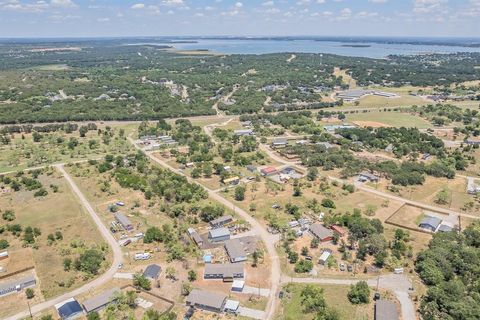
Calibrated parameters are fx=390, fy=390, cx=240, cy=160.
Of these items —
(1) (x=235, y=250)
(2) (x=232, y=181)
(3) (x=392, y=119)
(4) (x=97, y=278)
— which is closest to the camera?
(4) (x=97, y=278)

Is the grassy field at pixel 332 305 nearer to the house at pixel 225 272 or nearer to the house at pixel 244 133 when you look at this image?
the house at pixel 225 272

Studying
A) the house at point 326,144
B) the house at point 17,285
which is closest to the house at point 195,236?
the house at point 17,285

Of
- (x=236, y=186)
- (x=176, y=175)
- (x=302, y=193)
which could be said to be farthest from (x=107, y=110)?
(x=302, y=193)

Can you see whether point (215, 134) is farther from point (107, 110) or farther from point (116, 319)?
point (116, 319)

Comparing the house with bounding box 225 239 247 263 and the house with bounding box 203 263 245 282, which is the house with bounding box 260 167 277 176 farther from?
the house with bounding box 203 263 245 282

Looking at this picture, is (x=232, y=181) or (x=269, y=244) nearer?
(x=269, y=244)

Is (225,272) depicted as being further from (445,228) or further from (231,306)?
(445,228)

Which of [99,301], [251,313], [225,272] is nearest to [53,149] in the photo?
[99,301]
